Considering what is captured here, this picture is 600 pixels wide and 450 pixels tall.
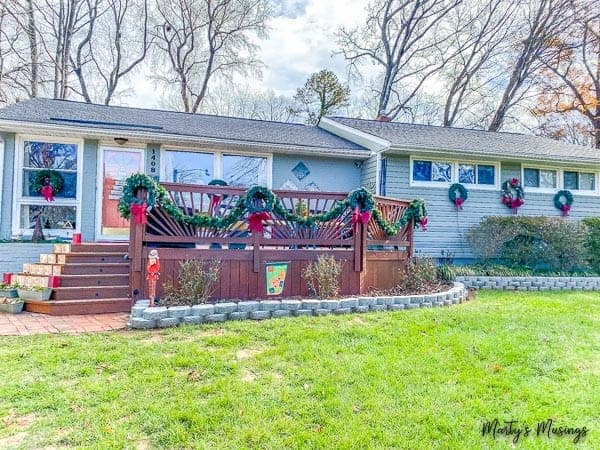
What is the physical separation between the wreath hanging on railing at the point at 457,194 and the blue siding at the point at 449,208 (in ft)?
0.35

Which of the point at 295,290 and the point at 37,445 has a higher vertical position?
the point at 295,290

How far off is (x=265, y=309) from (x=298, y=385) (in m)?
2.00

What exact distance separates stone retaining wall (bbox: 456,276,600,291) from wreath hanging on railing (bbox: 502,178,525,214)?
2.38 m

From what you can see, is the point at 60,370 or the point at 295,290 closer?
the point at 60,370

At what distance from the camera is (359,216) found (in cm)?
601

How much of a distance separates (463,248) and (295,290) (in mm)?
5811

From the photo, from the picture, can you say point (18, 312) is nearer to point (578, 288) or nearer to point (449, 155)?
point (449, 155)

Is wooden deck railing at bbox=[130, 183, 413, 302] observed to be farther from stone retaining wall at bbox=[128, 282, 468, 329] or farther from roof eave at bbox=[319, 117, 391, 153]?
roof eave at bbox=[319, 117, 391, 153]

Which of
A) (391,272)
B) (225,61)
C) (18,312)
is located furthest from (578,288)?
(225,61)

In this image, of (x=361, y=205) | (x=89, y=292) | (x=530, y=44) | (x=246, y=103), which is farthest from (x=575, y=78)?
(x=89, y=292)

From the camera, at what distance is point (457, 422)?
2.50 meters

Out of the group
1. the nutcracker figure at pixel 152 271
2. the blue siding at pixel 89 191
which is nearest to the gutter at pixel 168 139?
the blue siding at pixel 89 191

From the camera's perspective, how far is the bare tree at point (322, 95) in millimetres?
17609

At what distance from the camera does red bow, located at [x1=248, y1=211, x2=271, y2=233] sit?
→ 5605mm
